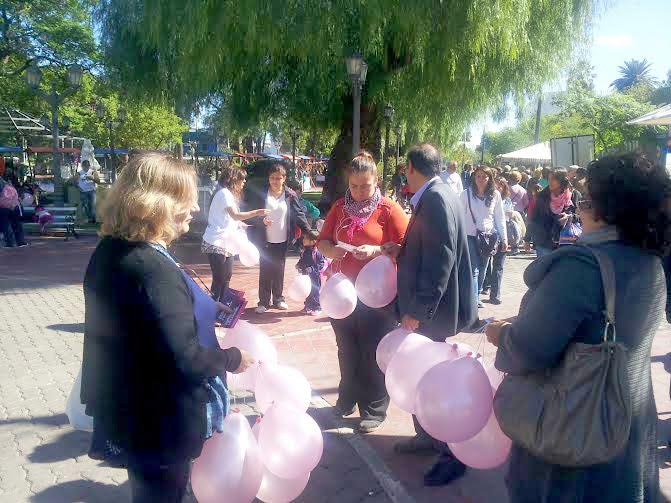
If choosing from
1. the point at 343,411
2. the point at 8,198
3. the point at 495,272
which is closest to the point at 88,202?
the point at 8,198

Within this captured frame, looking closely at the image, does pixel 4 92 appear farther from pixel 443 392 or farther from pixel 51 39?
pixel 443 392

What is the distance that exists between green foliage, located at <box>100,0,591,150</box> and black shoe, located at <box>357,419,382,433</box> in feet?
24.4

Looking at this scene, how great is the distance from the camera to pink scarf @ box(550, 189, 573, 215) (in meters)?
7.01

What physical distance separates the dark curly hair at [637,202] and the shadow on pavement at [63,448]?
356 centimetres

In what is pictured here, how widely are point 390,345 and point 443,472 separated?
2.56 feet

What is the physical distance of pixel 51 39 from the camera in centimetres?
2478

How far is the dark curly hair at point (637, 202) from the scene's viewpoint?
1857mm

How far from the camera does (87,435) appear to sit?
409 cm

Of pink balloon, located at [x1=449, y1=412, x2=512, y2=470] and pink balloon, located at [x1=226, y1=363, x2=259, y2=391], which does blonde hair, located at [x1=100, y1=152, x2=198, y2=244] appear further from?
pink balloon, located at [x1=449, y1=412, x2=512, y2=470]

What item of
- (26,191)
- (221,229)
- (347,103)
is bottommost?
(221,229)

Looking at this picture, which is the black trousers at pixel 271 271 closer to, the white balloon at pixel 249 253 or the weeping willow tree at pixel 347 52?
the white balloon at pixel 249 253

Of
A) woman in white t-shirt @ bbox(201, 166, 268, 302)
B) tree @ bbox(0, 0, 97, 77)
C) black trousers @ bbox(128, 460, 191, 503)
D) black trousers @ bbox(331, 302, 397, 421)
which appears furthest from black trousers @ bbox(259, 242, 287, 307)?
tree @ bbox(0, 0, 97, 77)

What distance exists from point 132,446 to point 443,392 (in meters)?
1.23

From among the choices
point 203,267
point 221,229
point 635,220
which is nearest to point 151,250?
point 635,220
